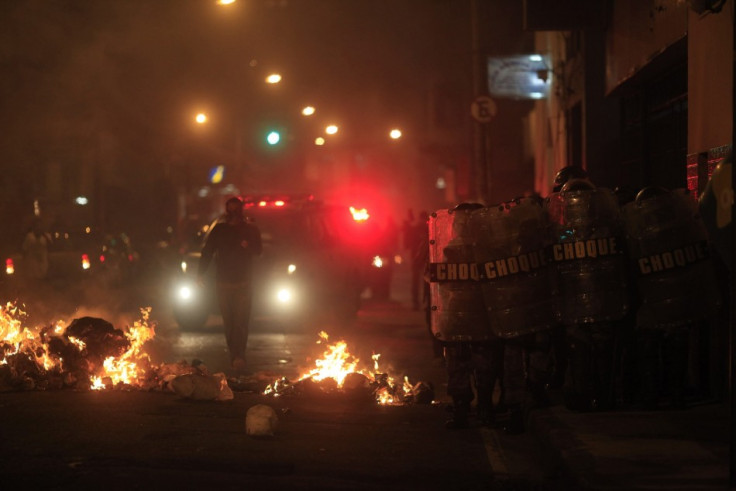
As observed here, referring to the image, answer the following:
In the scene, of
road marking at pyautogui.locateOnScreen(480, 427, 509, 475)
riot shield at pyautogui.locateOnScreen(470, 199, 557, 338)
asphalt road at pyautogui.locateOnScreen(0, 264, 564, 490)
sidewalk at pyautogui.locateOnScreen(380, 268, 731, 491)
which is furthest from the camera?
riot shield at pyautogui.locateOnScreen(470, 199, 557, 338)

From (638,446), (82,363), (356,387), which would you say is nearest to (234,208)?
(82,363)

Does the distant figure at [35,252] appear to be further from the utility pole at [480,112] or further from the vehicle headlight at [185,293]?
the utility pole at [480,112]

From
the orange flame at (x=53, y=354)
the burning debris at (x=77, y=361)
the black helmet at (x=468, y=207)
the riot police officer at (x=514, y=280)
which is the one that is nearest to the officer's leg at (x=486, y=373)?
the riot police officer at (x=514, y=280)

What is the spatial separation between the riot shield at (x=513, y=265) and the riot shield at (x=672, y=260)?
74cm

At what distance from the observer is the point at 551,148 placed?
23266 millimetres

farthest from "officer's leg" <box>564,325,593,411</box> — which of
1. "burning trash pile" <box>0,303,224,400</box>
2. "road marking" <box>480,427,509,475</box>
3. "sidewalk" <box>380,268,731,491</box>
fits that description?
"burning trash pile" <box>0,303,224,400</box>

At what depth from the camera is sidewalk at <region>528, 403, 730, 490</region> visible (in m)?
5.61

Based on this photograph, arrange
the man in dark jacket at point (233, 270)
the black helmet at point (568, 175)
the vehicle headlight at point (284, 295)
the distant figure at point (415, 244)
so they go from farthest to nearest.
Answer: the distant figure at point (415, 244)
the vehicle headlight at point (284, 295)
the man in dark jacket at point (233, 270)
the black helmet at point (568, 175)

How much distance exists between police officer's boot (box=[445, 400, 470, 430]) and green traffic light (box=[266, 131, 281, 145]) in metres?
20.6

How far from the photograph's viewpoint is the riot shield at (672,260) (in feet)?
24.5

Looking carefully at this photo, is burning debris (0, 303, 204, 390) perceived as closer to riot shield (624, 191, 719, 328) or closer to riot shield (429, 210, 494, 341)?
riot shield (429, 210, 494, 341)

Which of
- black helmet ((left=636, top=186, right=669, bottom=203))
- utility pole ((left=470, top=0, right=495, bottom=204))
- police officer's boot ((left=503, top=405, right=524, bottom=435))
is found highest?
utility pole ((left=470, top=0, right=495, bottom=204))

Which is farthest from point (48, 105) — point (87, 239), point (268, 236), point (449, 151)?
point (449, 151)

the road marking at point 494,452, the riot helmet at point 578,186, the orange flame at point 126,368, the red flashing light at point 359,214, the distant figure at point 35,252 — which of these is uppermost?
the red flashing light at point 359,214
